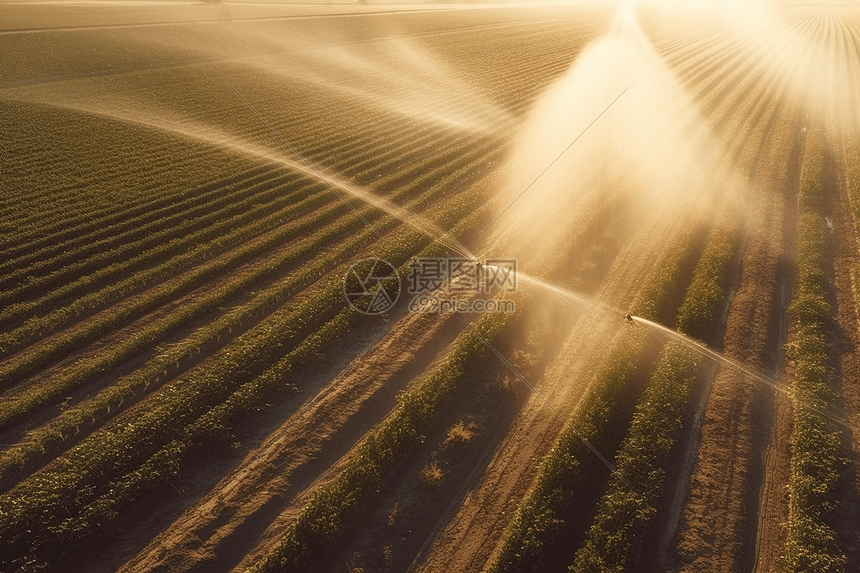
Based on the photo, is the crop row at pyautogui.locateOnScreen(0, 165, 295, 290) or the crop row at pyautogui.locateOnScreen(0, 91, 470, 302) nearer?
the crop row at pyautogui.locateOnScreen(0, 91, 470, 302)

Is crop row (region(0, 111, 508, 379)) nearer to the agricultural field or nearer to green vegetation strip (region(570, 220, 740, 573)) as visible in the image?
the agricultural field

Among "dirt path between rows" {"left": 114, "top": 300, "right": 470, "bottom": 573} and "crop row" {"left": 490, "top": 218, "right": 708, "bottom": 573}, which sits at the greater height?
"crop row" {"left": 490, "top": 218, "right": 708, "bottom": 573}

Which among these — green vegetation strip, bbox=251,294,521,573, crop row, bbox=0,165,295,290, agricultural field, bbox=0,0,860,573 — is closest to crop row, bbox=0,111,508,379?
agricultural field, bbox=0,0,860,573

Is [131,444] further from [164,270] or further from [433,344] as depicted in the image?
[164,270]

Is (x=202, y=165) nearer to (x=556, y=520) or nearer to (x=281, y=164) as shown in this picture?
(x=281, y=164)

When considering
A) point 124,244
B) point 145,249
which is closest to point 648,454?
point 145,249

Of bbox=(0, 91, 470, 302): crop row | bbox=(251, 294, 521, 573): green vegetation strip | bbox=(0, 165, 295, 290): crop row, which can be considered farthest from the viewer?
bbox=(0, 165, 295, 290): crop row

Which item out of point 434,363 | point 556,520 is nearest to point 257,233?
point 434,363
